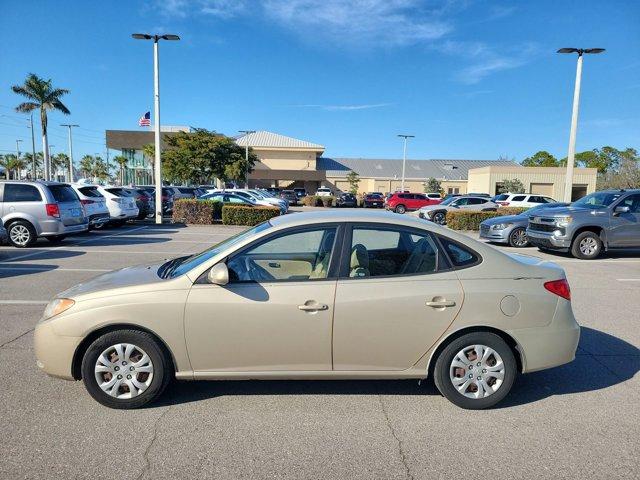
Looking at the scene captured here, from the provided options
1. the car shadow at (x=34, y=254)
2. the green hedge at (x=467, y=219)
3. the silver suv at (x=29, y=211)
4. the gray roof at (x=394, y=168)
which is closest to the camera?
the car shadow at (x=34, y=254)

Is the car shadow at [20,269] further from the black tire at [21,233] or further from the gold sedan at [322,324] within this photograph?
the gold sedan at [322,324]

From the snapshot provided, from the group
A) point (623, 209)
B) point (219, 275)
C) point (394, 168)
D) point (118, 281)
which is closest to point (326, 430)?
point (219, 275)

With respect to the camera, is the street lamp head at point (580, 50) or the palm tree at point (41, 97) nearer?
the street lamp head at point (580, 50)

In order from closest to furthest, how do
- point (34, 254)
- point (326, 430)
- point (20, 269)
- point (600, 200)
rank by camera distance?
point (326, 430), point (20, 269), point (34, 254), point (600, 200)

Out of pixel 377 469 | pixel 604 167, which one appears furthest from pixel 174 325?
pixel 604 167

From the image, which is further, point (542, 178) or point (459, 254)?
point (542, 178)

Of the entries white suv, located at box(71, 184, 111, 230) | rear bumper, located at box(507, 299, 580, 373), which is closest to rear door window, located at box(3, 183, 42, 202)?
white suv, located at box(71, 184, 111, 230)

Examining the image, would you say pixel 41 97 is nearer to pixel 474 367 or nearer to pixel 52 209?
pixel 52 209

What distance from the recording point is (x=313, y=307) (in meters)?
3.40

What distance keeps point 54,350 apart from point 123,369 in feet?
1.85

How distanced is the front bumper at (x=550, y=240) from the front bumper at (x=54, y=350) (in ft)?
37.8

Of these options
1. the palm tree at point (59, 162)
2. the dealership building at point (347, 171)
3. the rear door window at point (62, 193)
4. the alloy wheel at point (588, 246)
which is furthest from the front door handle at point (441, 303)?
the palm tree at point (59, 162)

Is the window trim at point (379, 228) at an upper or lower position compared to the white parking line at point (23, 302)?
upper

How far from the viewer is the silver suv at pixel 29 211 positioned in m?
11.6
